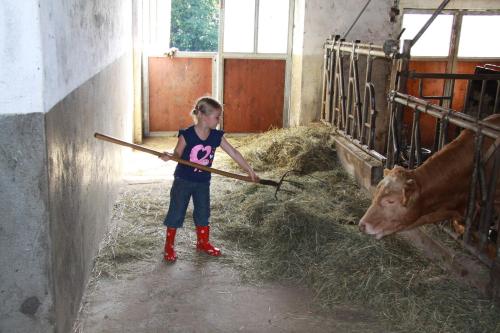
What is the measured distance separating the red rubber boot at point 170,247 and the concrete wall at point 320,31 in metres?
4.80

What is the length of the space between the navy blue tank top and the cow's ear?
57.2 inches

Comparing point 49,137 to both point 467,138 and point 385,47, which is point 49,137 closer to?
point 467,138

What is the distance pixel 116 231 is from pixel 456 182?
2.89 meters

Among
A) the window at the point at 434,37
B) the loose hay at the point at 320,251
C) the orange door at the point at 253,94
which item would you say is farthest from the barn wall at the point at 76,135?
the window at the point at 434,37

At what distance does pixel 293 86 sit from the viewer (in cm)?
915

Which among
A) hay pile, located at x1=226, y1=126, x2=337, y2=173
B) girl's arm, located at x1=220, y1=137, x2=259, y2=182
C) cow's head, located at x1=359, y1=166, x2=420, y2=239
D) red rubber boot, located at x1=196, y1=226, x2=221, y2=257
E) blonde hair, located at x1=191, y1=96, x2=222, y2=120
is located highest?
blonde hair, located at x1=191, y1=96, x2=222, y2=120

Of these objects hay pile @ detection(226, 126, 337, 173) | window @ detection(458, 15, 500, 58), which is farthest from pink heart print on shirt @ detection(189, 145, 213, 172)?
window @ detection(458, 15, 500, 58)

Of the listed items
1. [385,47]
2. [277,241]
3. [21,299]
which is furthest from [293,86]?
[21,299]

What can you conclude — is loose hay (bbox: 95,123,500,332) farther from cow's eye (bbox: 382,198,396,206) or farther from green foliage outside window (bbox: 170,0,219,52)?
green foliage outside window (bbox: 170,0,219,52)

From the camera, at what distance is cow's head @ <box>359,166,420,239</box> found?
12.6 ft

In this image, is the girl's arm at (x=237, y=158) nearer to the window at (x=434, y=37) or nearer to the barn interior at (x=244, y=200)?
the barn interior at (x=244, y=200)

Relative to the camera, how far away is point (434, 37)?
9.01m

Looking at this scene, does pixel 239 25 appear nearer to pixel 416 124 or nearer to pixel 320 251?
pixel 416 124

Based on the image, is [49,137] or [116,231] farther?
[116,231]
